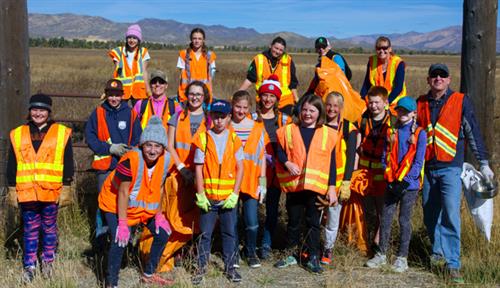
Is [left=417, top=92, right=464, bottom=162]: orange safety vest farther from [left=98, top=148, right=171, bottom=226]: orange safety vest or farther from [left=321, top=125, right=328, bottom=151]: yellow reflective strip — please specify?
[left=98, top=148, right=171, bottom=226]: orange safety vest

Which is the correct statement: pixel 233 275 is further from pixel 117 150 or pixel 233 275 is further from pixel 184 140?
pixel 117 150

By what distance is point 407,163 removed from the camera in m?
5.13

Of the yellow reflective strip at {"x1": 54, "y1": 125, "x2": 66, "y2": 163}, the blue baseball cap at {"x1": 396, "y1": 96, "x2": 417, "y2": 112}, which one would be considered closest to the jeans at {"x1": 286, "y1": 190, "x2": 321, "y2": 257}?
the blue baseball cap at {"x1": 396, "y1": 96, "x2": 417, "y2": 112}

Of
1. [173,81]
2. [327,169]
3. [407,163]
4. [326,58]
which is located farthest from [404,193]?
[173,81]

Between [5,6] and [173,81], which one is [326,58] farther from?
[173,81]

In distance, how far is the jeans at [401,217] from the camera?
5.28 meters

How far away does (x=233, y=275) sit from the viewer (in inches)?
204

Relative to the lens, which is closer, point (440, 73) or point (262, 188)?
point (440, 73)

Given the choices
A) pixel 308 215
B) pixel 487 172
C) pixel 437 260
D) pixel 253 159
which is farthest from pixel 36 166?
pixel 487 172

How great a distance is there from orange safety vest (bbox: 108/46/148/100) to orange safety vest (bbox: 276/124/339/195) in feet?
9.78

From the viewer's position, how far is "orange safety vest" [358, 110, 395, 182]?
542cm

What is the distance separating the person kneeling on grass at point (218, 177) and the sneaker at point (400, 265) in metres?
1.49

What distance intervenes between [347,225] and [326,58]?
6.47 feet

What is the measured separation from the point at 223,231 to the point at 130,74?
10.5ft
